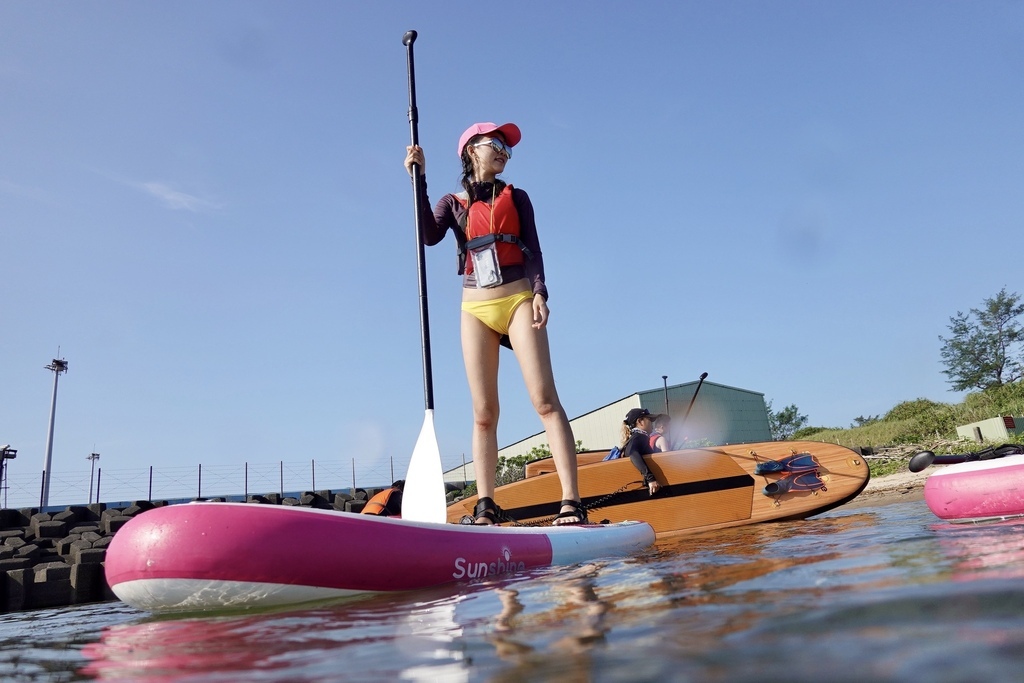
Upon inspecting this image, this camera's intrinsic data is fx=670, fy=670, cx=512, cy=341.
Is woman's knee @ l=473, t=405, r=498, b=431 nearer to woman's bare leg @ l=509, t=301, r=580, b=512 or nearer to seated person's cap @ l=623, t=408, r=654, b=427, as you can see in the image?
woman's bare leg @ l=509, t=301, r=580, b=512

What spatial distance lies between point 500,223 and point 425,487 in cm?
163

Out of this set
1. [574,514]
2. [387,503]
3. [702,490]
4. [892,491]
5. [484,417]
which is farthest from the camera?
[892,491]

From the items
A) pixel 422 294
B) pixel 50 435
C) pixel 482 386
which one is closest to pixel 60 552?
pixel 422 294

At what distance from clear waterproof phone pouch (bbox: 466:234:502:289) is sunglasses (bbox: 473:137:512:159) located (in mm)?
635

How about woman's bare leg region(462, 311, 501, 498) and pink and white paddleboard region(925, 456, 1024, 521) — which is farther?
woman's bare leg region(462, 311, 501, 498)

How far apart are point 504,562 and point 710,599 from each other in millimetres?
1446

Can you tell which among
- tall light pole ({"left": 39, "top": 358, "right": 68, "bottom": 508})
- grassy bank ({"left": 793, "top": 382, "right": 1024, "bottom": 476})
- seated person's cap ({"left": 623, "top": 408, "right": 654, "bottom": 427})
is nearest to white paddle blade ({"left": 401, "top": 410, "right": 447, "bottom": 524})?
seated person's cap ({"left": 623, "top": 408, "right": 654, "bottom": 427})

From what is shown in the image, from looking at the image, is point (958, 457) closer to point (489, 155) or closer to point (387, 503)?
point (489, 155)

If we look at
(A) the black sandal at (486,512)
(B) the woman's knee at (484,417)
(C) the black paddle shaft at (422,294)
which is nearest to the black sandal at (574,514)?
(A) the black sandal at (486,512)

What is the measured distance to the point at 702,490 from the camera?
5.68 m

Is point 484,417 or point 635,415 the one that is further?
point 635,415

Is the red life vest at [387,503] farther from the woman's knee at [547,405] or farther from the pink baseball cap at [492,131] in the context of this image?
the pink baseball cap at [492,131]

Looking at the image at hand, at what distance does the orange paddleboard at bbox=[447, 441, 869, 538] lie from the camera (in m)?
5.61

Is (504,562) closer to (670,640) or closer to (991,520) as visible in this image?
(670,640)
